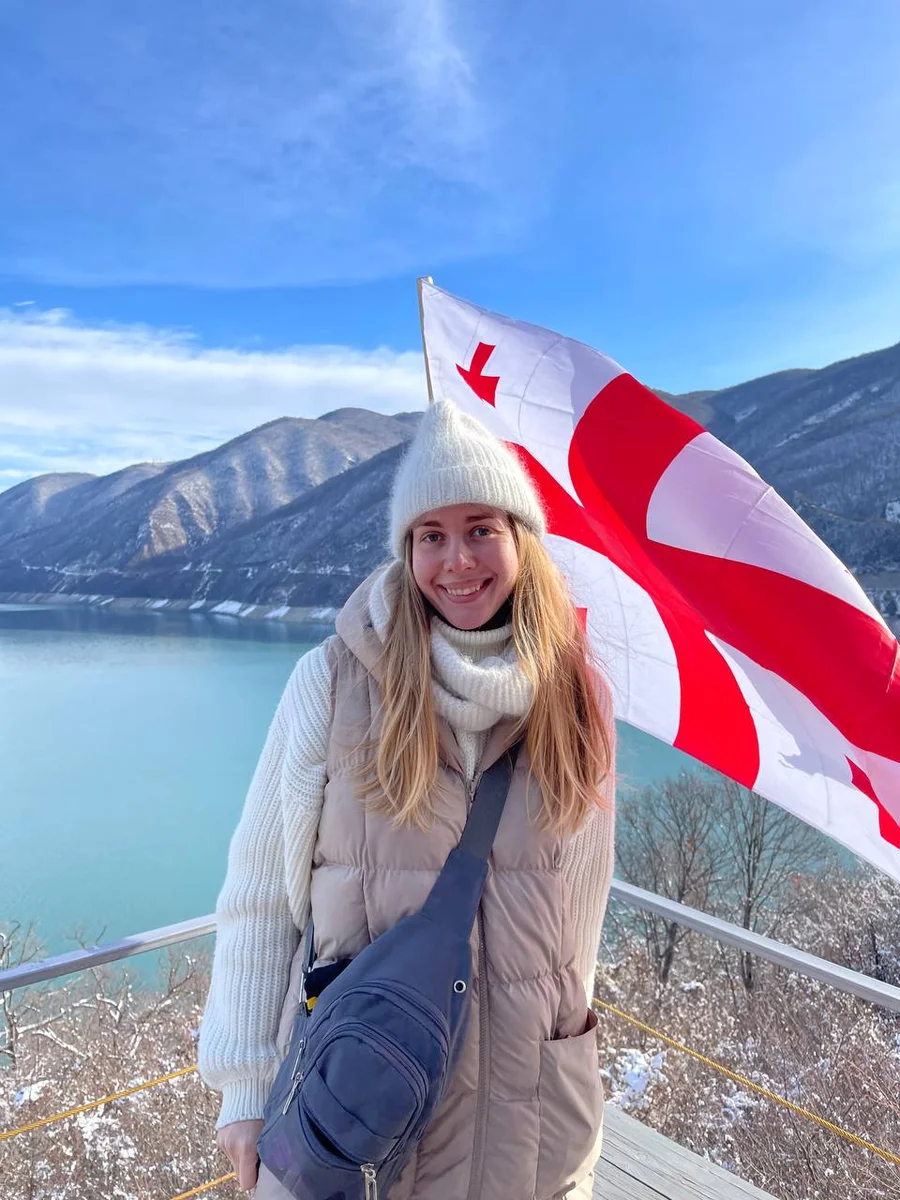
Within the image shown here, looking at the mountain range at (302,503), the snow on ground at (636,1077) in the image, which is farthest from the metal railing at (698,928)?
the mountain range at (302,503)

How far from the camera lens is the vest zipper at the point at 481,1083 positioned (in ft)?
3.53

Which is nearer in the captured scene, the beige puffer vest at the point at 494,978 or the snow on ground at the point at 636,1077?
the beige puffer vest at the point at 494,978

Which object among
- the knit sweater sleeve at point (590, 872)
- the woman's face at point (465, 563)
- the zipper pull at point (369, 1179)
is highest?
the woman's face at point (465, 563)

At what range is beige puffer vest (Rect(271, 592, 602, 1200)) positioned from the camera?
108cm

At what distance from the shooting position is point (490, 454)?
4.40 ft

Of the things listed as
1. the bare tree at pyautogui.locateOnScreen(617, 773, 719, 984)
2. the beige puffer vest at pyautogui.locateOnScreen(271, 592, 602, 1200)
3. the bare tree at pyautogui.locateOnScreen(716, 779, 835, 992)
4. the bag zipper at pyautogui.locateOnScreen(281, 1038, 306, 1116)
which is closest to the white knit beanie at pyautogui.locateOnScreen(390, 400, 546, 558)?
the beige puffer vest at pyautogui.locateOnScreen(271, 592, 602, 1200)

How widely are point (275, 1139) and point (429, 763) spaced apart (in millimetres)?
466

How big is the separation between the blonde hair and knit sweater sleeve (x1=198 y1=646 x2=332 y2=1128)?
0.34 ft

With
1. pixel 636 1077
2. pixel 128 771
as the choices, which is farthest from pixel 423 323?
pixel 128 771

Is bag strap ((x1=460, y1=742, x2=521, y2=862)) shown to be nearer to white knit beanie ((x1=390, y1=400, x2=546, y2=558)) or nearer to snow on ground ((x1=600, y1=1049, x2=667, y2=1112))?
white knit beanie ((x1=390, y1=400, x2=546, y2=558))

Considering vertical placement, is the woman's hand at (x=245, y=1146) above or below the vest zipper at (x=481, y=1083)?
below

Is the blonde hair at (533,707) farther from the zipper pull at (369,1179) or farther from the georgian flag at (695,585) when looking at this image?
the georgian flag at (695,585)

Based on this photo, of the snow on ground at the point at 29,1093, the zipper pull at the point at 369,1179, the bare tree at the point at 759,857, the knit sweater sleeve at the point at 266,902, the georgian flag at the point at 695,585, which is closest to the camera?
the zipper pull at the point at 369,1179

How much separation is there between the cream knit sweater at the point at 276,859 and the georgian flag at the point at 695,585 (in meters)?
0.65
